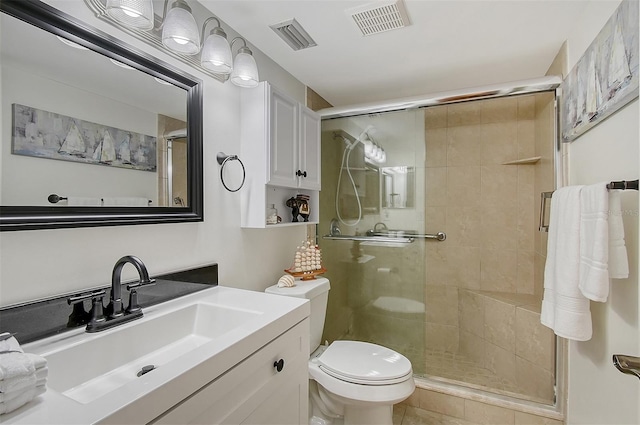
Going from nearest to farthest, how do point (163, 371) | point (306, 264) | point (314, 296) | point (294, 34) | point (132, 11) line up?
point (163, 371), point (132, 11), point (294, 34), point (314, 296), point (306, 264)

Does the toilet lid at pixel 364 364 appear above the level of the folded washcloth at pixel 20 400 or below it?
below

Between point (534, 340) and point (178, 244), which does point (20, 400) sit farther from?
point (534, 340)

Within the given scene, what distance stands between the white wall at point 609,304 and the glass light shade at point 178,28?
1515mm

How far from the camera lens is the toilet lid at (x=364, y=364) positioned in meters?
1.51

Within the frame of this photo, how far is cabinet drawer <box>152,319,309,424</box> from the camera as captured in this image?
2.48ft

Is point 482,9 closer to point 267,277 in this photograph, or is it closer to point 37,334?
point 267,277

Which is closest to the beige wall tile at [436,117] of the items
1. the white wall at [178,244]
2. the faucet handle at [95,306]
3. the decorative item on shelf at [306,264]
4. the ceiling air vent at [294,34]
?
the white wall at [178,244]

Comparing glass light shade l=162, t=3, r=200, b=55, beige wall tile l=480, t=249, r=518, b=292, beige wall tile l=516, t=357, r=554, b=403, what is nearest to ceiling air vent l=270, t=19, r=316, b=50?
glass light shade l=162, t=3, r=200, b=55

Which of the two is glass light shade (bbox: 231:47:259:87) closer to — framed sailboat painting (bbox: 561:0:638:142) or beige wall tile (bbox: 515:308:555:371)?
framed sailboat painting (bbox: 561:0:638:142)

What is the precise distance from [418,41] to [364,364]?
1.82 meters

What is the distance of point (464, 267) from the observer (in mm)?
2764

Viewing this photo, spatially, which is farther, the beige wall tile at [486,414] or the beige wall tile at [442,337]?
the beige wall tile at [442,337]

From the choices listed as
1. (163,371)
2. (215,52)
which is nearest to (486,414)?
(163,371)

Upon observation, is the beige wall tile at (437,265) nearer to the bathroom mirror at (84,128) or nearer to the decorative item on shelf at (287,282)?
the decorative item on shelf at (287,282)
